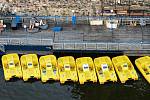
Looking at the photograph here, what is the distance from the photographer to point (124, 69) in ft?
218

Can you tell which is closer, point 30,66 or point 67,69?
point 67,69

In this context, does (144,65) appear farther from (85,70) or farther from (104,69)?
(85,70)

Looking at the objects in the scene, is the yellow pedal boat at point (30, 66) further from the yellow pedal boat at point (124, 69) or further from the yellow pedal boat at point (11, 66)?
the yellow pedal boat at point (124, 69)

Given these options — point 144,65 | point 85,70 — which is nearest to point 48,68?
point 85,70

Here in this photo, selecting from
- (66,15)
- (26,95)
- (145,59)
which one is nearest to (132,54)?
(145,59)

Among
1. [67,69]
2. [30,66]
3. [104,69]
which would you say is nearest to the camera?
[104,69]

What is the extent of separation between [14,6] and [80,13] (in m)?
10.8

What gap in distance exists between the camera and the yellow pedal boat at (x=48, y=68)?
65750 mm

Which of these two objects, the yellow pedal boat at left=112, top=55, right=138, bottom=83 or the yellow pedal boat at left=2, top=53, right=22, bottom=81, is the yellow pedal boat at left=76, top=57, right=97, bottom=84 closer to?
the yellow pedal boat at left=112, top=55, right=138, bottom=83

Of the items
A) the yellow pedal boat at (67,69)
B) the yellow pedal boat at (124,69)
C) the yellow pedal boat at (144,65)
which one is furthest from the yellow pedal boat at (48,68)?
the yellow pedal boat at (144,65)

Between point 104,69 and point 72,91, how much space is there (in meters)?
5.62

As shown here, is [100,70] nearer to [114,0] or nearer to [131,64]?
[131,64]

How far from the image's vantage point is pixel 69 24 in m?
74.9

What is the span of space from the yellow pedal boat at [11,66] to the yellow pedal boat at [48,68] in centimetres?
335
